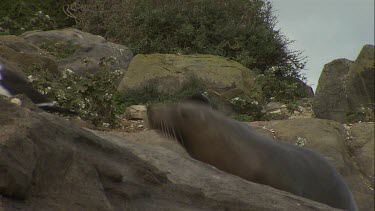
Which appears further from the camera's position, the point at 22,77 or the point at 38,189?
the point at 22,77

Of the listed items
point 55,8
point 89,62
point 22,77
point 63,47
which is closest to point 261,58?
point 63,47

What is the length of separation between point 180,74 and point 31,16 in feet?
23.1

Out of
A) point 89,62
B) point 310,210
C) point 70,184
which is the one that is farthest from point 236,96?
point 70,184

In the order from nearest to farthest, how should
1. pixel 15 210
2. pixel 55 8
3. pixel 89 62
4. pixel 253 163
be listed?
pixel 15 210 → pixel 253 163 → pixel 89 62 → pixel 55 8

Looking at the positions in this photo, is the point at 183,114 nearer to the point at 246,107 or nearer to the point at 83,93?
the point at 83,93

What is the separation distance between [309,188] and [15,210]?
116 inches

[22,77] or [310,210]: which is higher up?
[310,210]

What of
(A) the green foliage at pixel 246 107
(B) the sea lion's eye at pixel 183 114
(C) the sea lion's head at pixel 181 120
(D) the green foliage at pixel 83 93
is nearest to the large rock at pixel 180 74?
(A) the green foliage at pixel 246 107

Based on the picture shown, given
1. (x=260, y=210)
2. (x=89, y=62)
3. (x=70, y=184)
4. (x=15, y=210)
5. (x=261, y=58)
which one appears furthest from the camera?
(x=261, y=58)

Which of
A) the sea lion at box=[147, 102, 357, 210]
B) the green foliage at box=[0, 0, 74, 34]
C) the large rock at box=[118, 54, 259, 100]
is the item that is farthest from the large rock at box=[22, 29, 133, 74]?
the sea lion at box=[147, 102, 357, 210]

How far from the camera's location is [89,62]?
12.1 meters

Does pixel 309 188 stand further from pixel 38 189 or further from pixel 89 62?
pixel 89 62

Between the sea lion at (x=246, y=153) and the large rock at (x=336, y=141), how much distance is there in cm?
174

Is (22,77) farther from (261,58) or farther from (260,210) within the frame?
(261,58)
